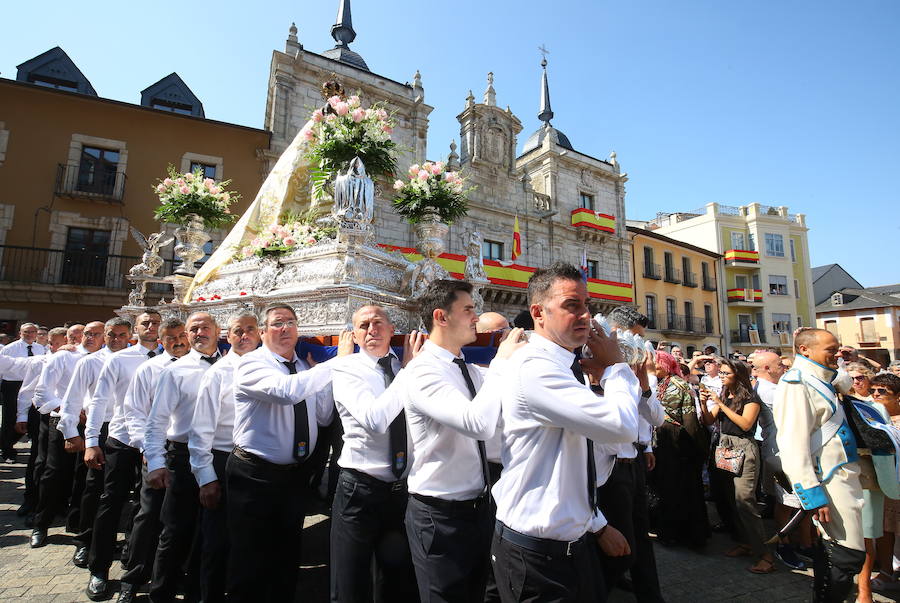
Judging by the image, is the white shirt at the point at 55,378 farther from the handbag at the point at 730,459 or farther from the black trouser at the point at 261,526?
the handbag at the point at 730,459

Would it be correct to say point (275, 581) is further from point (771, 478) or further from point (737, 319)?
point (737, 319)

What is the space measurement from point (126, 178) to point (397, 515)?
19.2m

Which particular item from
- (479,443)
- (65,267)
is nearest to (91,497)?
(479,443)

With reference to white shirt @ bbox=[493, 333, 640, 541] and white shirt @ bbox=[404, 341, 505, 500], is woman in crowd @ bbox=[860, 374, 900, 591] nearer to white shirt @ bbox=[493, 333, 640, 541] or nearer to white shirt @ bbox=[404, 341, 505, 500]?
white shirt @ bbox=[493, 333, 640, 541]

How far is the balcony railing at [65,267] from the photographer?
15469 mm

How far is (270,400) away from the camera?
2832mm

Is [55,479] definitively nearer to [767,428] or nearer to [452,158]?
[767,428]

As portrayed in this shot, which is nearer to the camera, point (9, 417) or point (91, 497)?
point (91, 497)

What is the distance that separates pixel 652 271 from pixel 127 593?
96.5 feet

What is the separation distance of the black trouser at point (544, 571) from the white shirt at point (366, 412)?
0.86 metres

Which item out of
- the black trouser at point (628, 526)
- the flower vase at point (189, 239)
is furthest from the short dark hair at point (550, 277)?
the flower vase at point (189, 239)

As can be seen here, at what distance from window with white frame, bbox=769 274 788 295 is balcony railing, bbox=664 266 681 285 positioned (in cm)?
872

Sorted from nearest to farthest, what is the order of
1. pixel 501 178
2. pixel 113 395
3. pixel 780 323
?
pixel 113 395 → pixel 501 178 → pixel 780 323

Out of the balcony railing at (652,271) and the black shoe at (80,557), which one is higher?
the balcony railing at (652,271)
